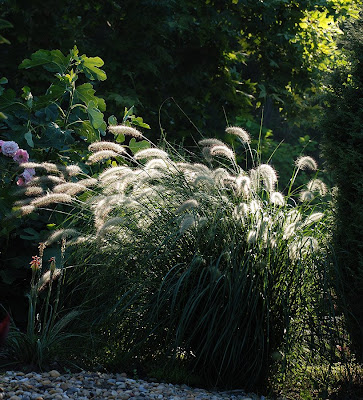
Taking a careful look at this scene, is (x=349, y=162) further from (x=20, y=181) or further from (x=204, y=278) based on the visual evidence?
(x=20, y=181)

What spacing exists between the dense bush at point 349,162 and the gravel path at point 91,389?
814mm

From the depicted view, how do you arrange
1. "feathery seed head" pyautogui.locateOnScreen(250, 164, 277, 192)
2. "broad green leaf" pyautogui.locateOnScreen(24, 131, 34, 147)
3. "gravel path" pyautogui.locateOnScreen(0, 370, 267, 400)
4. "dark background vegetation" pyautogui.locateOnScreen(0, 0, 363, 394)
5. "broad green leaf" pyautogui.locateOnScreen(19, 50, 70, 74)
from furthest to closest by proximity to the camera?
"dark background vegetation" pyautogui.locateOnScreen(0, 0, 363, 394)
"broad green leaf" pyautogui.locateOnScreen(19, 50, 70, 74)
"broad green leaf" pyautogui.locateOnScreen(24, 131, 34, 147)
"feathery seed head" pyautogui.locateOnScreen(250, 164, 277, 192)
"gravel path" pyautogui.locateOnScreen(0, 370, 267, 400)

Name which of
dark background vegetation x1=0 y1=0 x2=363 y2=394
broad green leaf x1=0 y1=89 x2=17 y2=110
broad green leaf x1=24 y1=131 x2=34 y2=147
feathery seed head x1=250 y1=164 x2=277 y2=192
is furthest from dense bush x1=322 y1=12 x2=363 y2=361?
dark background vegetation x1=0 y1=0 x2=363 y2=394

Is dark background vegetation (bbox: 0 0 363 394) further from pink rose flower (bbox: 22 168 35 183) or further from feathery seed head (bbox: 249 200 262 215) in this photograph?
feathery seed head (bbox: 249 200 262 215)

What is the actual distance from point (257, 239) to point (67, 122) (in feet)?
6.46

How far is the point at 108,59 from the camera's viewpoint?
24.0 ft

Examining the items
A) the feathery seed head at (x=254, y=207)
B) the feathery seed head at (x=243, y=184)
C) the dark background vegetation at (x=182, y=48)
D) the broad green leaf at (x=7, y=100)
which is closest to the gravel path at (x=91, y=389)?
the feathery seed head at (x=254, y=207)

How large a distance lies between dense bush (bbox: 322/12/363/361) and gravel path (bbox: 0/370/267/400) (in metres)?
0.81

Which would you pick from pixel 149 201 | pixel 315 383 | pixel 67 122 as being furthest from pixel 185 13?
pixel 315 383

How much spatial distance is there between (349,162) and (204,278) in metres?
1.15

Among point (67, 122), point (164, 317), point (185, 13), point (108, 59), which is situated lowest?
point (164, 317)

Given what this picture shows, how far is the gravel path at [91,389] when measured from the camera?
110 inches

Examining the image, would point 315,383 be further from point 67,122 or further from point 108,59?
point 108,59

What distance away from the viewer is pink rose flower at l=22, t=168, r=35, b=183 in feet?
13.4
